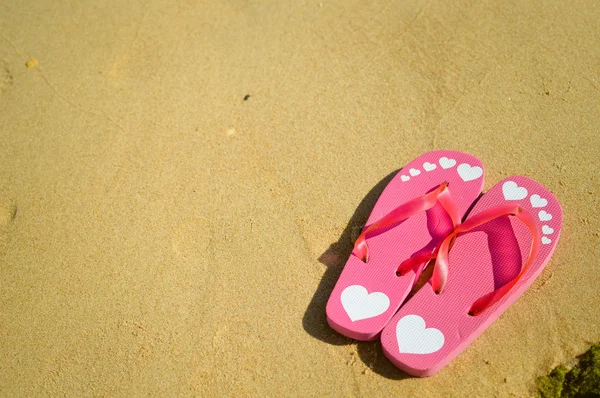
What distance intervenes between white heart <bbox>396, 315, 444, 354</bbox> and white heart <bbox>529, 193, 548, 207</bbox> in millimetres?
484

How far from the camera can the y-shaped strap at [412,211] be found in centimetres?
157

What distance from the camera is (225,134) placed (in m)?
1.92

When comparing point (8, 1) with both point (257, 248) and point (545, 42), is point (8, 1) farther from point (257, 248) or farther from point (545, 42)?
point (545, 42)

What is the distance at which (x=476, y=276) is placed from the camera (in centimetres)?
154

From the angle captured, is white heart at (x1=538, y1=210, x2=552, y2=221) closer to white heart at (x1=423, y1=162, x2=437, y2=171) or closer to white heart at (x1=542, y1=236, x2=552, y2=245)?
white heart at (x1=542, y1=236, x2=552, y2=245)

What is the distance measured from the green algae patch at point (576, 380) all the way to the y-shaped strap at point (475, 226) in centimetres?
23

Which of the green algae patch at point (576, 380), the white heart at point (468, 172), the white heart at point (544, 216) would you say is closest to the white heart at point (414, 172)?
the white heart at point (468, 172)

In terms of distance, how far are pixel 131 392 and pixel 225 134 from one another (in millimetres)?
866

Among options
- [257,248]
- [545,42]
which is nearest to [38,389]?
[257,248]

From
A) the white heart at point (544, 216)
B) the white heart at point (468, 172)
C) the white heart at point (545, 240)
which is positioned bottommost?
the white heart at point (468, 172)

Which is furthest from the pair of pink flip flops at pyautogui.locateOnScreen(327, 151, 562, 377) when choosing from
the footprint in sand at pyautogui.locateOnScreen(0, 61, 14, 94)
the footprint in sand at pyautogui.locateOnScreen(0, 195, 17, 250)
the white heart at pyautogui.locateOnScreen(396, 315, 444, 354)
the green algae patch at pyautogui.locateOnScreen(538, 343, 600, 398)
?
the footprint in sand at pyautogui.locateOnScreen(0, 61, 14, 94)

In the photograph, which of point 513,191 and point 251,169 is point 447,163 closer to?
point 513,191

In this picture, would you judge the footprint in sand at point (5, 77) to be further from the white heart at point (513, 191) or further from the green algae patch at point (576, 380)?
the green algae patch at point (576, 380)

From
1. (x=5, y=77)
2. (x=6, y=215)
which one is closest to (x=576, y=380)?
(x=6, y=215)
